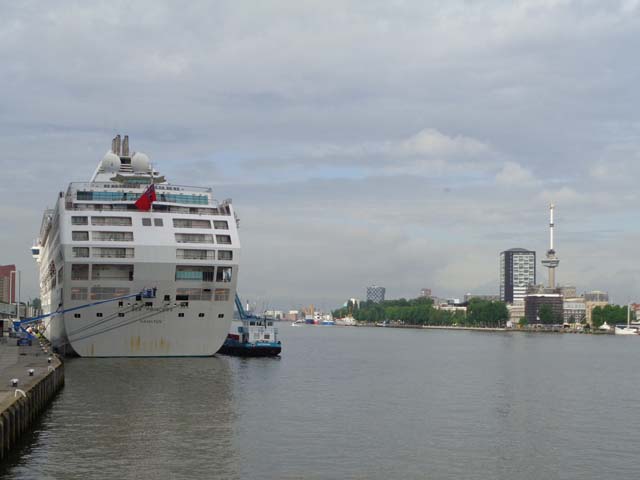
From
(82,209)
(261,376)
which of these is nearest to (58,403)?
(261,376)

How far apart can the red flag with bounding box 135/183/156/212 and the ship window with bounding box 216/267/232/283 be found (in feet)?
27.1

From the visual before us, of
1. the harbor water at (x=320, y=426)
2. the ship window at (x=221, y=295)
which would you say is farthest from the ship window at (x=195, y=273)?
the harbor water at (x=320, y=426)

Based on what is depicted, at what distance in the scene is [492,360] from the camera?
108438 mm

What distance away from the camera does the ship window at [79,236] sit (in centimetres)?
7431

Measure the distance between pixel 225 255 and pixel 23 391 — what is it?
34.9 meters

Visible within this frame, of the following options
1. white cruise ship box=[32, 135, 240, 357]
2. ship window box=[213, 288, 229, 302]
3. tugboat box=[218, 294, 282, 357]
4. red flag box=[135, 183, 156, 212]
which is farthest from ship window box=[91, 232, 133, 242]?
tugboat box=[218, 294, 282, 357]

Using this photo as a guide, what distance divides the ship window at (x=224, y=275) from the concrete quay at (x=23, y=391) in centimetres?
1557

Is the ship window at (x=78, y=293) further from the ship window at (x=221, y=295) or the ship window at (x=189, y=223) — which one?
the ship window at (x=221, y=295)

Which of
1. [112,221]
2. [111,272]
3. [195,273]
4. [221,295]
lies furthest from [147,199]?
[221,295]

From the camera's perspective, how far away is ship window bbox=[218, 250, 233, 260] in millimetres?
77000

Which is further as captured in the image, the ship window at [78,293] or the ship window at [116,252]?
the ship window at [116,252]

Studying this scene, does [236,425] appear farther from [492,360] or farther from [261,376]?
[492,360]

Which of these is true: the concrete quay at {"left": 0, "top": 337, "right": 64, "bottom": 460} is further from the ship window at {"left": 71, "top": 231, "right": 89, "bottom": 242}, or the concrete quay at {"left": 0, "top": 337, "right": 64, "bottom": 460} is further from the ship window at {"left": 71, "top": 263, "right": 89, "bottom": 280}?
the ship window at {"left": 71, "top": 231, "right": 89, "bottom": 242}

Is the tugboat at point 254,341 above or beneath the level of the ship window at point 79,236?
beneath
